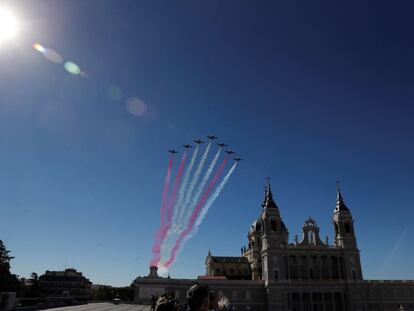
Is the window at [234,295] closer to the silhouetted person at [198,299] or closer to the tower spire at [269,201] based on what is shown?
the tower spire at [269,201]

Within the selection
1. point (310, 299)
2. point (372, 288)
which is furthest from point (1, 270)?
point (372, 288)

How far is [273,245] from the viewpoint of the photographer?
93.0m

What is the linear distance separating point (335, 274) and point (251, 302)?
2283 centimetres

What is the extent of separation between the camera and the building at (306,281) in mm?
87375

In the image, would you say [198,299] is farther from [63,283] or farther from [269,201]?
[63,283]

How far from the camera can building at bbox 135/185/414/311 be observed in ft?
287

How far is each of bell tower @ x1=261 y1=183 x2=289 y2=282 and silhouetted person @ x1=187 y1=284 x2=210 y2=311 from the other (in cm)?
8797

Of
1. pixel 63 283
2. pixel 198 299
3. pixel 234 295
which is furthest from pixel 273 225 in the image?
pixel 198 299

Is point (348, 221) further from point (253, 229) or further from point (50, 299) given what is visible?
point (50, 299)

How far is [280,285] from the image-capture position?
88.1m

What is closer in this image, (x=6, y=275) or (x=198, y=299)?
(x=198, y=299)

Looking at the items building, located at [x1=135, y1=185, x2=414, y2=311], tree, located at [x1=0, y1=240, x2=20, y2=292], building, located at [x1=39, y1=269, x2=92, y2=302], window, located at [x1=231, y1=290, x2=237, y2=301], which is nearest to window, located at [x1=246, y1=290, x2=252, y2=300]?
building, located at [x1=135, y1=185, x2=414, y2=311]

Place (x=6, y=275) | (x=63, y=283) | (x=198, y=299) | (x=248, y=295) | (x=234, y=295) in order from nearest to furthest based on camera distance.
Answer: (x=198, y=299), (x=6, y=275), (x=234, y=295), (x=248, y=295), (x=63, y=283)

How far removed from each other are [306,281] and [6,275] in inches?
2513
